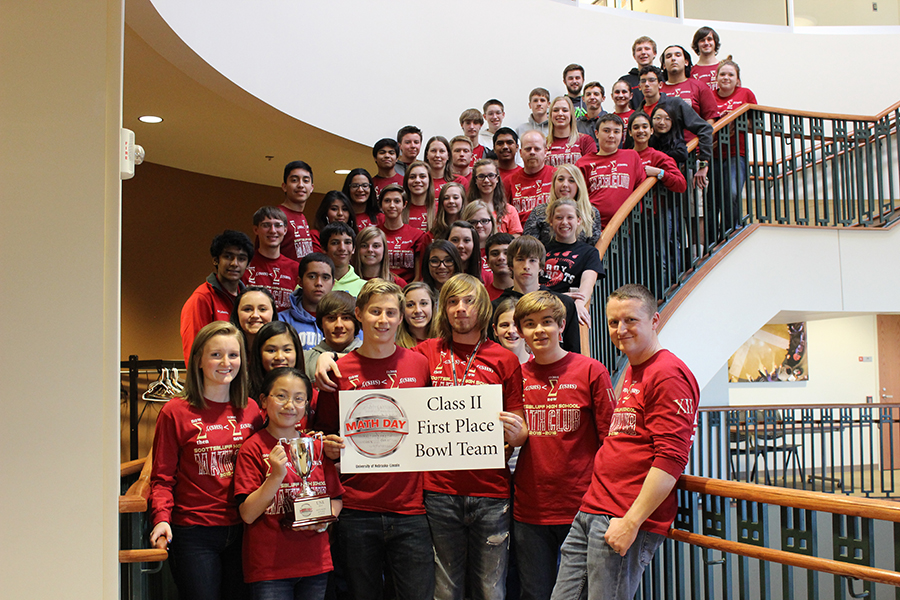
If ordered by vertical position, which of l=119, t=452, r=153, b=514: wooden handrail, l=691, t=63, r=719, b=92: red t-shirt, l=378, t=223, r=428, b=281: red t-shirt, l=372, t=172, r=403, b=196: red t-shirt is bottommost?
l=119, t=452, r=153, b=514: wooden handrail

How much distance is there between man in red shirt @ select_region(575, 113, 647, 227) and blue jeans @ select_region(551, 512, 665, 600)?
9.62ft

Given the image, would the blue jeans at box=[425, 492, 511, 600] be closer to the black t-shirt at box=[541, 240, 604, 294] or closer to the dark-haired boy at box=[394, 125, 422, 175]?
the black t-shirt at box=[541, 240, 604, 294]

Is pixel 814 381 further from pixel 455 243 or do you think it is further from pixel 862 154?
pixel 455 243

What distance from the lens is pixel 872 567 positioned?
2047 mm

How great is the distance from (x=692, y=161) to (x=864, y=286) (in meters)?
2.04

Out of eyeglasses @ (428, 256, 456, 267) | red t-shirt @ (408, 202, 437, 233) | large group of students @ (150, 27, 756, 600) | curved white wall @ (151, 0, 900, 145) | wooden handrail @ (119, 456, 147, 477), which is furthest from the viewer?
curved white wall @ (151, 0, 900, 145)

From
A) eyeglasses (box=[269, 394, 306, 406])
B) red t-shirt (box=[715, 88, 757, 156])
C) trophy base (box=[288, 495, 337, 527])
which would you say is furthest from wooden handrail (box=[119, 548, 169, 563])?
red t-shirt (box=[715, 88, 757, 156])

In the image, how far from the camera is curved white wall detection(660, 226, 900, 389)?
5.46 metres

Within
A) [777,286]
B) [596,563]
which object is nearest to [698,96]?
[777,286]

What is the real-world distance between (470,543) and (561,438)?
48 cm

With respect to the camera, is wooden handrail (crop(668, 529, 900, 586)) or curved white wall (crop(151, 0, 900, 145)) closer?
wooden handrail (crop(668, 529, 900, 586))

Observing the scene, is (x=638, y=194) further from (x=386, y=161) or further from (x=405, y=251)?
(x=386, y=161)

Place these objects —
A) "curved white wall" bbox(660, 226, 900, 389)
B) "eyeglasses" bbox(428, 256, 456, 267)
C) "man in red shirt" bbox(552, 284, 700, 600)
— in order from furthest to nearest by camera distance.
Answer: "curved white wall" bbox(660, 226, 900, 389) < "eyeglasses" bbox(428, 256, 456, 267) < "man in red shirt" bbox(552, 284, 700, 600)

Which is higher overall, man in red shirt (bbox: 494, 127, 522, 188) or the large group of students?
man in red shirt (bbox: 494, 127, 522, 188)
